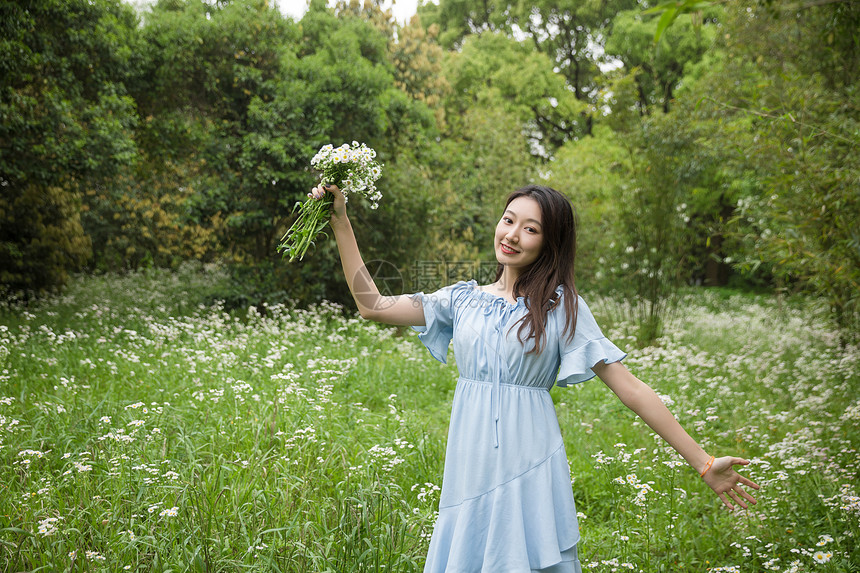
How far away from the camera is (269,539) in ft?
9.11

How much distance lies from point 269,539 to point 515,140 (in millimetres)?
9831

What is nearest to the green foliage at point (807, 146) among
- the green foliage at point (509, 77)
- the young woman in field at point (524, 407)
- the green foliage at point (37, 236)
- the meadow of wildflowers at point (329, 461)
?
the meadow of wildflowers at point (329, 461)

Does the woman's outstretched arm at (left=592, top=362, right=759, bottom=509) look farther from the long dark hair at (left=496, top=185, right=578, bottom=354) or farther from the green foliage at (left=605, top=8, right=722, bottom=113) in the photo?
the green foliage at (left=605, top=8, right=722, bottom=113)

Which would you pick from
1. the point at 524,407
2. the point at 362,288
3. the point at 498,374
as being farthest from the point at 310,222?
the point at 524,407

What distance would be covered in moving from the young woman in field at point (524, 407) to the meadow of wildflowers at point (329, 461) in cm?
84

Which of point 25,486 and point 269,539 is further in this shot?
point 25,486

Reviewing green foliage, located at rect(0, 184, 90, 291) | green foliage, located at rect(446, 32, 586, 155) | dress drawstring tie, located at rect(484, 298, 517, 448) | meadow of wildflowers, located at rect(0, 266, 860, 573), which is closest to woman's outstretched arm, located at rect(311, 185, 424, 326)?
dress drawstring tie, located at rect(484, 298, 517, 448)

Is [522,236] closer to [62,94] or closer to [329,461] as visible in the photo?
[329,461]

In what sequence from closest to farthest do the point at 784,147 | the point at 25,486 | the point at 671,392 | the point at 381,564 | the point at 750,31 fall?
the point at 381,564
the point at 25,486
the point at 784,147
the point at 671,392
the point at 750,31

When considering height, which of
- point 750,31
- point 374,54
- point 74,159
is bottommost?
point 74,159

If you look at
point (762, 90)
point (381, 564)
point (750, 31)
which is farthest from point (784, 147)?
point (381, 564)

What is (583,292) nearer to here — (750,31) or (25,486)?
(750,31)

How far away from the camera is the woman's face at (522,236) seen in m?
2.05

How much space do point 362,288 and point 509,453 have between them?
74 centimetres
